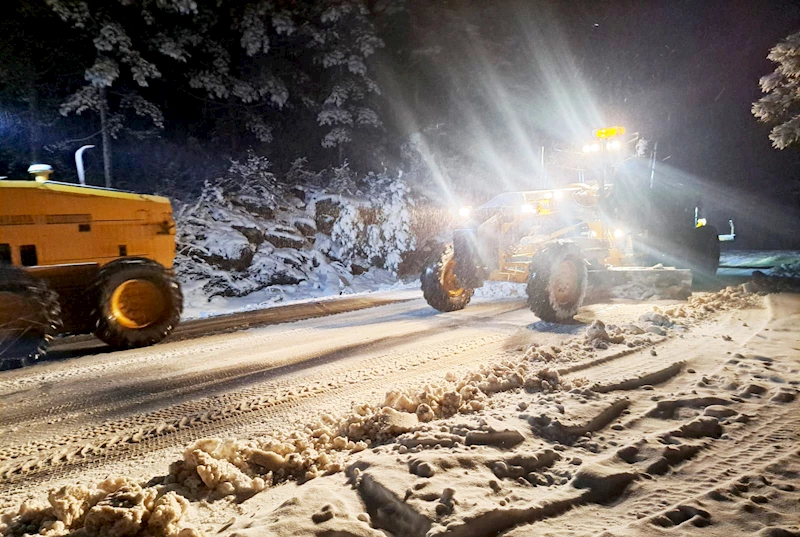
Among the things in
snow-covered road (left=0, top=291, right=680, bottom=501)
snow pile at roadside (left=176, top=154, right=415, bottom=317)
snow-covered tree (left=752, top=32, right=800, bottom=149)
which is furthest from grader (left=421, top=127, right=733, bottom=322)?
snow pile at roadside (left=176, top=154, right=415, bottom=317)

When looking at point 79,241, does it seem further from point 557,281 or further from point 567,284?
point 567,284

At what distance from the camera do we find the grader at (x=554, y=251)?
22.8 feet

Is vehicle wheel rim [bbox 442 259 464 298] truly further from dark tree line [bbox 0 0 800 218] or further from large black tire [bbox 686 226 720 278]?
large black tire [bbox 686 226 720 278]

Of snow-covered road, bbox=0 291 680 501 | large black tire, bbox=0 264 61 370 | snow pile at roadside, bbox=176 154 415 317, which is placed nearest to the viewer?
snow-covered road, bbox=0 291 680 501

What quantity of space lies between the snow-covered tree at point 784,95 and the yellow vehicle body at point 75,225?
1172 centimetres

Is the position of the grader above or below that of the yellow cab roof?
below

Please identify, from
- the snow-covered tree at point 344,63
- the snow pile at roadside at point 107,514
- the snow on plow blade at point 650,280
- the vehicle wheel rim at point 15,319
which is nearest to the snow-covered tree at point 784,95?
the snow on plow blade at point 650,280

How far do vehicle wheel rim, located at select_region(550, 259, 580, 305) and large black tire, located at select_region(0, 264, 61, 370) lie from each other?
6.84 metres

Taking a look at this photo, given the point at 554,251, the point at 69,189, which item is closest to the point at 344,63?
the point at 69,189

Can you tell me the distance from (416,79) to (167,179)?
10.5 m

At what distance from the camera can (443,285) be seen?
8.10m

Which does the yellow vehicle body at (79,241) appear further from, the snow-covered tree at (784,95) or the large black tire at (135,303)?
the snow-covered tree at (784,95)

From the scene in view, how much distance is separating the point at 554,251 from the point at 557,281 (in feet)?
1.59

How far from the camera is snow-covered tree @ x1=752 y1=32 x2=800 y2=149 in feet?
29.5
